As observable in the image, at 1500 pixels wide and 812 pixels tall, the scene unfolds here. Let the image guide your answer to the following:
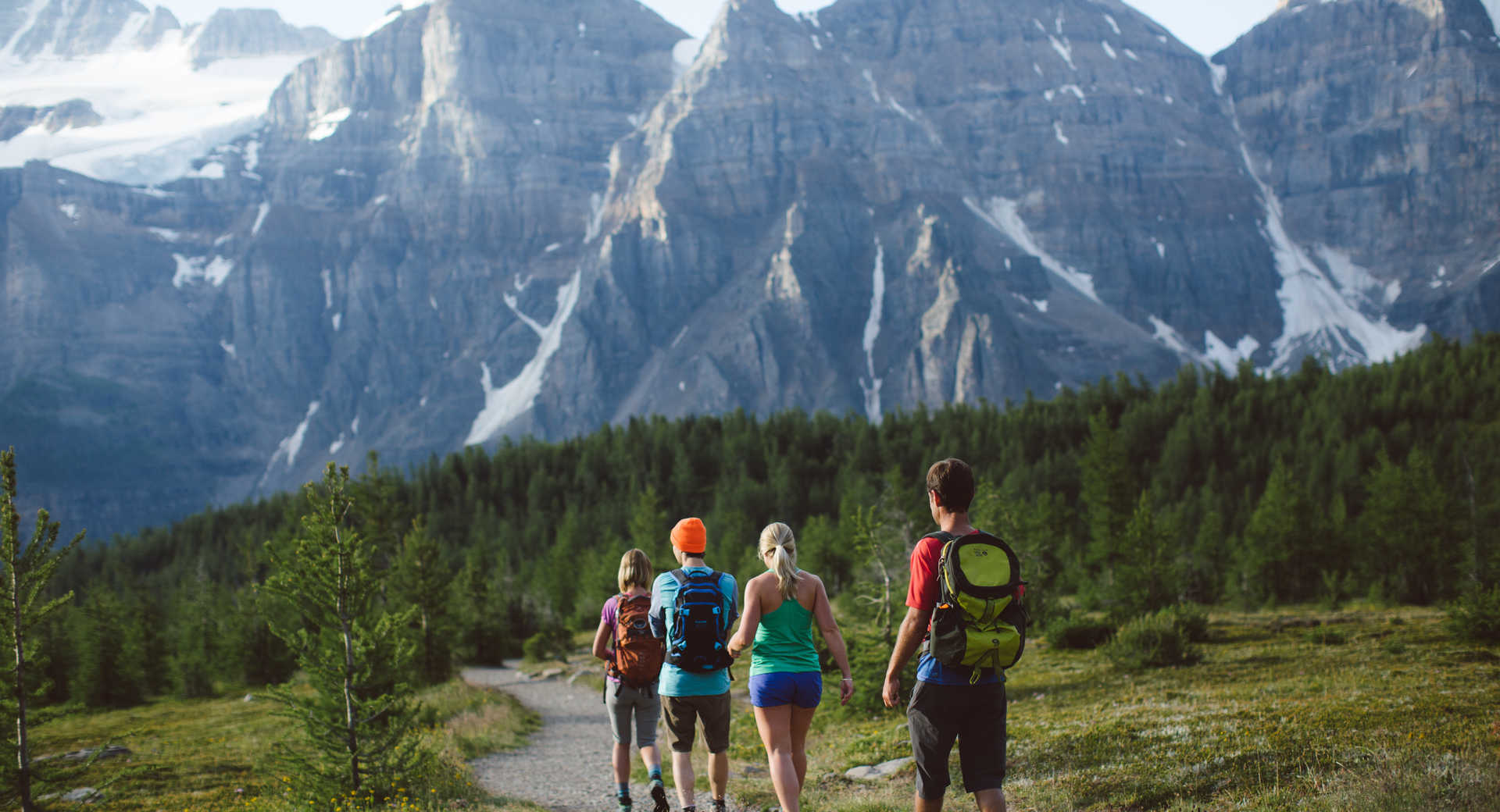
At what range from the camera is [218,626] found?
43.9 metres

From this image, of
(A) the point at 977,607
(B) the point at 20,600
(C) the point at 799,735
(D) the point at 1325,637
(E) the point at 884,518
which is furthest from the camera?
(D) the point at 1325,637

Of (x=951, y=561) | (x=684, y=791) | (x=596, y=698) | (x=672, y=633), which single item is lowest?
(x=596, y=698)

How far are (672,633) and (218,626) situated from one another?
4203cm

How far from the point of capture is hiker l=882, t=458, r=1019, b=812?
7574 millimetres

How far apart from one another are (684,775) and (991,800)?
10.9ft

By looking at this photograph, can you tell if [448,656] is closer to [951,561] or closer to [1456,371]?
[951,561]

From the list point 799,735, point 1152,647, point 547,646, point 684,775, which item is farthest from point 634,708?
point 547,646

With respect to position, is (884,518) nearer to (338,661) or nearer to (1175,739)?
(1175,739)

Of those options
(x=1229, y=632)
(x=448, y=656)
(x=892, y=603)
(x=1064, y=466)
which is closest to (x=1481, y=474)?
(x=1064, y=466)

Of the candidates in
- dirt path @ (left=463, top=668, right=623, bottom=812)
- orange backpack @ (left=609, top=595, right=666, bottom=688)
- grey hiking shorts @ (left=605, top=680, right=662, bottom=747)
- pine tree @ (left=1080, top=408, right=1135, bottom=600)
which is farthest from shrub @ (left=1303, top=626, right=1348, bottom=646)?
orange backpack @ (left=609, top=595, right=666, bottom=688)

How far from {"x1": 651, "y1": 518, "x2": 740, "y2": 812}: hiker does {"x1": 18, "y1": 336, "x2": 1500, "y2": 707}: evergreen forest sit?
17.4 feet

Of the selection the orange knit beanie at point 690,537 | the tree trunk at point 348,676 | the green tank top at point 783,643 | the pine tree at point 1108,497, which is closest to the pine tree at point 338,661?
the tree trunk at point 348,676

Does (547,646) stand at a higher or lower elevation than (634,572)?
lower

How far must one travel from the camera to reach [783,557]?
8.99 m
